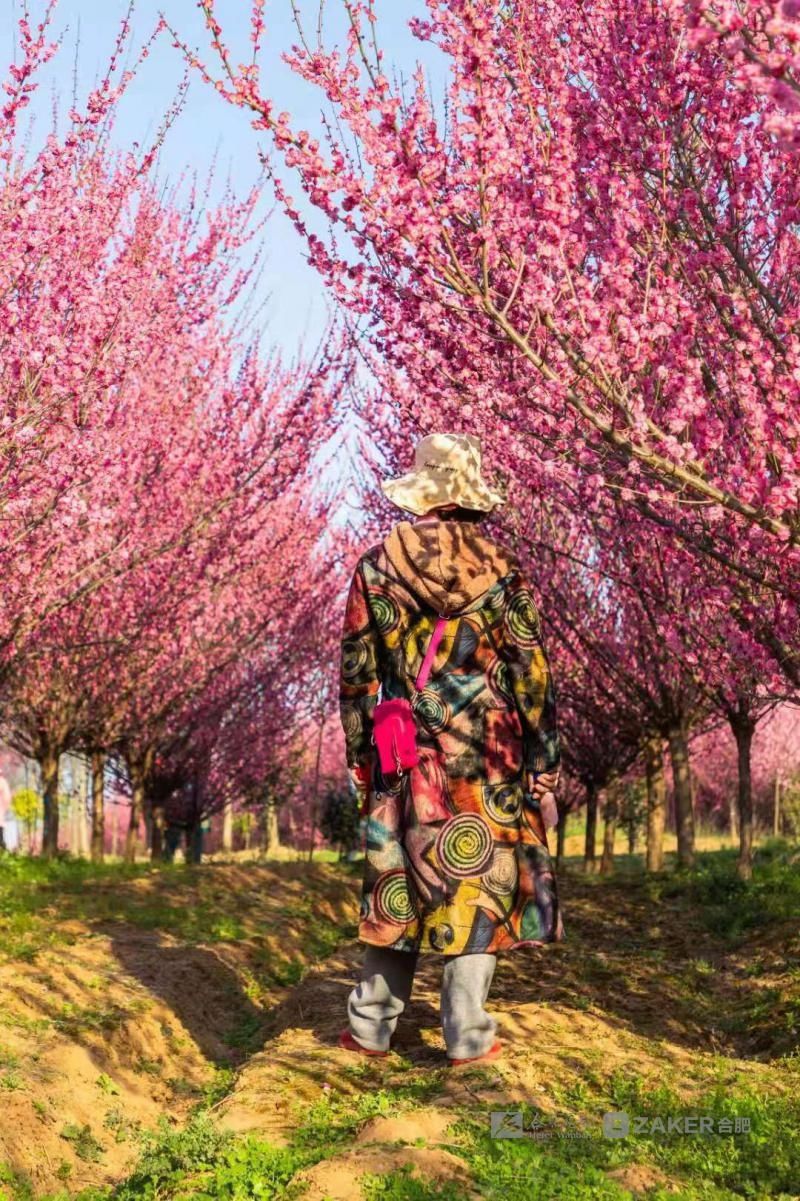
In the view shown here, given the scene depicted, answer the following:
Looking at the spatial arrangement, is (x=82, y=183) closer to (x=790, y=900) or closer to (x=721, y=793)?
(x=790, y=900)

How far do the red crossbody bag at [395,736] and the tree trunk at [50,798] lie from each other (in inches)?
492

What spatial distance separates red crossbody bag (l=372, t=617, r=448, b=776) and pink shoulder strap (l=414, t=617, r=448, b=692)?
0.31 ft

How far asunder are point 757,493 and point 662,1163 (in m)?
2.53

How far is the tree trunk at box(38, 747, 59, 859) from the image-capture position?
1695cm

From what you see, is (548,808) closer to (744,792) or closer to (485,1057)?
(485,1057)

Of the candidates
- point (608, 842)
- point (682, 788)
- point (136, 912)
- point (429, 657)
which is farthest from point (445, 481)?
point (608, 842)

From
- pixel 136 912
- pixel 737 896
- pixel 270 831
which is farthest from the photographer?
pixel 270 831

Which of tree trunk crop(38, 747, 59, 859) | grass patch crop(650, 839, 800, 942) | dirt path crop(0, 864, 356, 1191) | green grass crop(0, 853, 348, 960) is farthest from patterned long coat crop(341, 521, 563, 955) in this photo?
tree trunk crop(38, 747, 59, 859)

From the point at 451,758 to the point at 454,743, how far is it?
0.20ft

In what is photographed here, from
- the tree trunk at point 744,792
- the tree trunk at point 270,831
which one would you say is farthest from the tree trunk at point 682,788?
the tree trunk at point 270,831

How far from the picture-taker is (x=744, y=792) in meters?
13.8

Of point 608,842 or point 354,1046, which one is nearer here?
point 354,1046

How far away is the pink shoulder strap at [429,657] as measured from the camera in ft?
17.1

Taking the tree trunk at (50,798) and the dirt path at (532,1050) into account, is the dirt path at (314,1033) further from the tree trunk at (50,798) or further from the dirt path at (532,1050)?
the tree trunk at (50,798)
